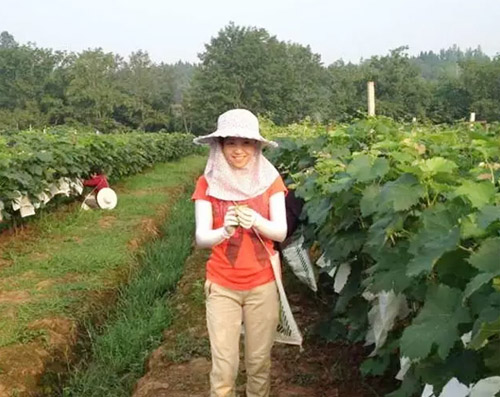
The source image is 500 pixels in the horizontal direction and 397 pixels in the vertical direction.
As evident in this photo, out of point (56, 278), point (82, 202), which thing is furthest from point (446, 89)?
point (56, 278)

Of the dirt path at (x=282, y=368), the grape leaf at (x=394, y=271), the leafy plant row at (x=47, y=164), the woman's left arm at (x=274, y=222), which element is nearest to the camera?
the grape leaf at (x=394, y=271)

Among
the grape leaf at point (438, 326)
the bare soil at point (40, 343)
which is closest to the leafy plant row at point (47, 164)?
the bare soil at point (40, 343)

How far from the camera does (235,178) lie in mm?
2666

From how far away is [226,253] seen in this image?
2.73 m

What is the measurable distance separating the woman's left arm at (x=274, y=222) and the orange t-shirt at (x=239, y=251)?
3 centimetres

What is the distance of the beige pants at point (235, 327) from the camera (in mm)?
2725

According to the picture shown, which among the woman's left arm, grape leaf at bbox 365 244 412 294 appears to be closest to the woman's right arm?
the woman's left arm

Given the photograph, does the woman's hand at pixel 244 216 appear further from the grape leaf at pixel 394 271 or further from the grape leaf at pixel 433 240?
the grape leaf at pixel 433 240

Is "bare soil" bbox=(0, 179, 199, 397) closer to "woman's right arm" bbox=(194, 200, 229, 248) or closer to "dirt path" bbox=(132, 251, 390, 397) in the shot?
"dirt path" bbox=(132, 251, 390, 397)

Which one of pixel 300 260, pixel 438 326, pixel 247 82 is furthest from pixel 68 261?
pixel 247 82

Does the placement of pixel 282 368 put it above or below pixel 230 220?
below

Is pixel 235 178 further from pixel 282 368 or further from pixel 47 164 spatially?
pixel 47 164

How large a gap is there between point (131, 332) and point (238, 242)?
83.9 inches

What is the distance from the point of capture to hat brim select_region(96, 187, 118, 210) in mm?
9414
